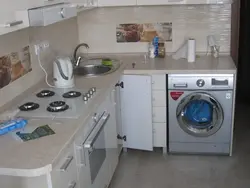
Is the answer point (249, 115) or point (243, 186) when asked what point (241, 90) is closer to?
point (249, 115)

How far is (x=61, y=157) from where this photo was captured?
5.89 feet

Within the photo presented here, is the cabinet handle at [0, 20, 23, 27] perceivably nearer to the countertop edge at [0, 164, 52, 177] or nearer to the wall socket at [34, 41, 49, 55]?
the countertop edge at [0, 164, 52, 177]

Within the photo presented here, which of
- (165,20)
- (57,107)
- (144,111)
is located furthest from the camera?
(165,20)

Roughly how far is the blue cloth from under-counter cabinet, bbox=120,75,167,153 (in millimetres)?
248

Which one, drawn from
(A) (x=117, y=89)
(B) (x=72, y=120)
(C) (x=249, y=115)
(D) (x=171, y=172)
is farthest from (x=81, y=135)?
(C) (x=249, y=115)

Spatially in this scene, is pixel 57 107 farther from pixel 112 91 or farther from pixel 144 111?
pixel 144 111

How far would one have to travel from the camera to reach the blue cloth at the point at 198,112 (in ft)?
11.2

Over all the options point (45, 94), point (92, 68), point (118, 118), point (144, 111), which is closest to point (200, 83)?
point (144, 111)

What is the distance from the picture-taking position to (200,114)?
346 centimetres

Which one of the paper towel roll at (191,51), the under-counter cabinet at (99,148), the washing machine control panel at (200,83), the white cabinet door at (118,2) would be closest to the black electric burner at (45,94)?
the under-counter cabinet at (99,148)

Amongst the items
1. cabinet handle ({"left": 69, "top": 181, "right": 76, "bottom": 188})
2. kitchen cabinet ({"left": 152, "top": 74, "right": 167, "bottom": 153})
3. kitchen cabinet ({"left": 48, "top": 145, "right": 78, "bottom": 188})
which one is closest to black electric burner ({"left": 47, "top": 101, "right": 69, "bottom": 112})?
kitchen cabinet ({"left": 48, "top": 145, "right": 78, "bottom": 188})

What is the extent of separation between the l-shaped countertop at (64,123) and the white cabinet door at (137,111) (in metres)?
0.10

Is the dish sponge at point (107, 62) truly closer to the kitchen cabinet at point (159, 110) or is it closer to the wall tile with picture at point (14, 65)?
the kitchen cabinet at point (159, 110)

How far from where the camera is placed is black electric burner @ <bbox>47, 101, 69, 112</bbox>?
2307 mm
